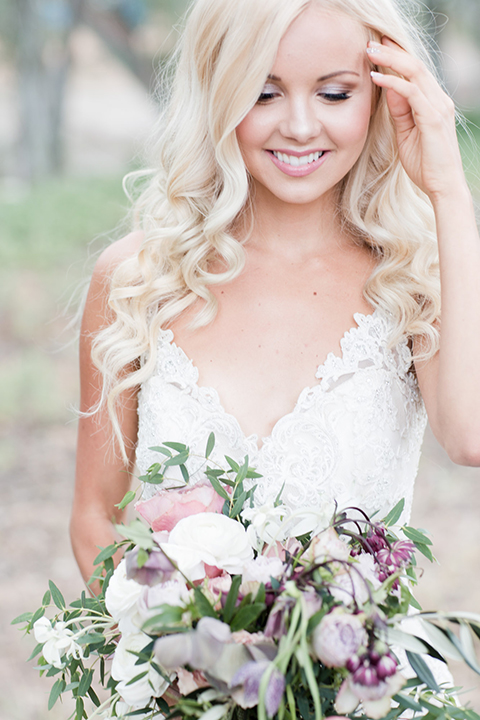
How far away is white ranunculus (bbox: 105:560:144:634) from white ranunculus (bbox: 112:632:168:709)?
0.02m

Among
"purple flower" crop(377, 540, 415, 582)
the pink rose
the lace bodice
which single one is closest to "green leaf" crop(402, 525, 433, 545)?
"purple flower" crop(377, 540, 415, 582)

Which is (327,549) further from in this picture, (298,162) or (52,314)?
(52,314)

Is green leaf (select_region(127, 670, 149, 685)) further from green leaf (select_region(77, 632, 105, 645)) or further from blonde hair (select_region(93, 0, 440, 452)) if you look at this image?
blonde hair (select_region(93, 0, 440, 452))

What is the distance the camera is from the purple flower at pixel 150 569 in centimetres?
118

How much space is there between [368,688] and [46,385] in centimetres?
577

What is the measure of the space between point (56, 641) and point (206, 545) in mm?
371

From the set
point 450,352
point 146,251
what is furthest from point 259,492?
point 146,251

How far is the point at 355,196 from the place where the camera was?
7.41 ft

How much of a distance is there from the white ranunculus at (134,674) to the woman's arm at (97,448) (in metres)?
0.97

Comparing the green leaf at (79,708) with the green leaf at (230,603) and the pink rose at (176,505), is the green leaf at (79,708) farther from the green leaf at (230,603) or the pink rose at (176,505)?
the green leaf at (230,603)

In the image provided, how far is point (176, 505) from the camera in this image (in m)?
1.41

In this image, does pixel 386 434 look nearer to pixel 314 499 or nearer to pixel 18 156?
pixel 314 499

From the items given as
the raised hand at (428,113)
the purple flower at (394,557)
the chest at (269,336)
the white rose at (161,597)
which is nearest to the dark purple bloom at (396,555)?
the purple flower at (394,557)

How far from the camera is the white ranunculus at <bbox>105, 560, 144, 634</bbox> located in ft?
4.20
